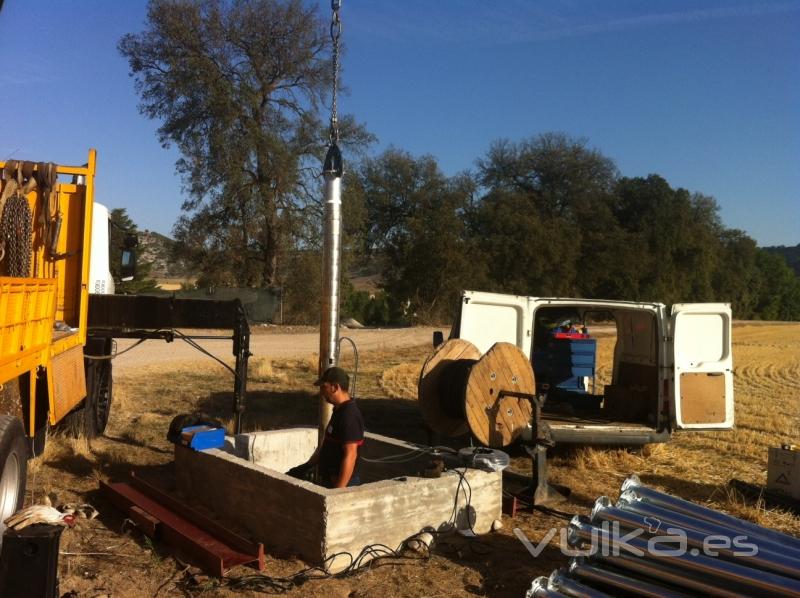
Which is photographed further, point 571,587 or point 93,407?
point 93,407

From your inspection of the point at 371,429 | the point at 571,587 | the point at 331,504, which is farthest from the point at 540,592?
the point at 371,429

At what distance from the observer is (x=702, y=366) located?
8797 millimetres

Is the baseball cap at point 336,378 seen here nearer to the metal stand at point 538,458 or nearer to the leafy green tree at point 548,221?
the metal stand at point 538,458

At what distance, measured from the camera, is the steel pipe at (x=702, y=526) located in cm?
487

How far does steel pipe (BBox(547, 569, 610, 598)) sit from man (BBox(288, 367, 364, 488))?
172cm

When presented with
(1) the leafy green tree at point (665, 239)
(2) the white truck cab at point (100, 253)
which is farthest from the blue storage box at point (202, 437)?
(1) the leafy green tree at point (665, 239)

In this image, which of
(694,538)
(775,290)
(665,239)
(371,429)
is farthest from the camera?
(775,290)

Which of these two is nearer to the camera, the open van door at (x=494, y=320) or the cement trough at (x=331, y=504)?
the cement trough at (x=331, y=504)

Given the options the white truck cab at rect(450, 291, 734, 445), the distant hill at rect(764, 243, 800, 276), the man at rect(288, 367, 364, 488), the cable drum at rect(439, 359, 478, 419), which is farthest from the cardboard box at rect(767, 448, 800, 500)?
the distant hill at rect(764, 243, 800, 276)

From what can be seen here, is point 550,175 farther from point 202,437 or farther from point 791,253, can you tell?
point 791,253

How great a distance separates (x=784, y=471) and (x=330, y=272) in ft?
15.6

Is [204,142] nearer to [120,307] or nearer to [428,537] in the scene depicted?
[120,307]

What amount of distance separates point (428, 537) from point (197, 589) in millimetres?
1777

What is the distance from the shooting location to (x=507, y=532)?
6445 millimetres
